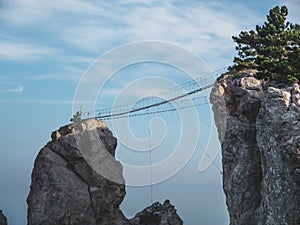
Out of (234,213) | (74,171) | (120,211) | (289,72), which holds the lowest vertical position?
(234,213)

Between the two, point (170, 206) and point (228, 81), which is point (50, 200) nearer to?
point (170, 206)

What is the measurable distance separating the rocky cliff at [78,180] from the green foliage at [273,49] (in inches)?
715

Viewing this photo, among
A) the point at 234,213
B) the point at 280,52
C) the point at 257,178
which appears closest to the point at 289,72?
the point at 280,52

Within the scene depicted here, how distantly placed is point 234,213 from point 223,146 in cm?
648

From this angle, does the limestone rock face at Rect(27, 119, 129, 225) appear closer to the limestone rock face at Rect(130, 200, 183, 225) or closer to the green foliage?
the limestone rock face at Rect(130, 200, 183, 225)

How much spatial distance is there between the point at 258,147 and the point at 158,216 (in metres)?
22.8

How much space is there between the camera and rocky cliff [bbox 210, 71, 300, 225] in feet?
119

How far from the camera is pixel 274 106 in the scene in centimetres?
4012

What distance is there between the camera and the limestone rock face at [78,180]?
168 ft

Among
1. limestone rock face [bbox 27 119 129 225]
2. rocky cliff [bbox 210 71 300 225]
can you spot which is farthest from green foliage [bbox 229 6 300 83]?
limestone rock face [bbox 27 119 129 225]

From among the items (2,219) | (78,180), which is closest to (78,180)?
(78,180)

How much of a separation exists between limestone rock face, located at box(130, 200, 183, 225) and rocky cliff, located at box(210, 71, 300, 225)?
15739mm

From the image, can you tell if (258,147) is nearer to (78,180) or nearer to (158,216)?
(78,180)

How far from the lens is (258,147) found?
42219 millimetres
